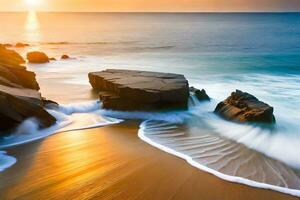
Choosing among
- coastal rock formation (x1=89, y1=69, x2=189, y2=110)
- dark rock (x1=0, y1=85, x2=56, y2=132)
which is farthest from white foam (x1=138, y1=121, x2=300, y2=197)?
dark rock (x1=0, y1=85, x2=56, y2=132)

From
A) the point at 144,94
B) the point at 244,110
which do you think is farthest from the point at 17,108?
the point at 244,110

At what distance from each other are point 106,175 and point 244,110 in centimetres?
478

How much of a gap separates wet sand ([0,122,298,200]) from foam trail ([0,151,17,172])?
0.10 metres

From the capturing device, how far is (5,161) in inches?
250

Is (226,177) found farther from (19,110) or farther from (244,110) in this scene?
(19,110)

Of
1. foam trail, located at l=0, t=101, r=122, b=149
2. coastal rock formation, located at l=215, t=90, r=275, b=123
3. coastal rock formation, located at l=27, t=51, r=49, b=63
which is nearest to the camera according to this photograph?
foam trail, located at l=0, t=101, r=122, b=149

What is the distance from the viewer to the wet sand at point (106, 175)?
521cm

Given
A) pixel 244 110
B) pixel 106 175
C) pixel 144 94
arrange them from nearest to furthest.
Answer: pixel 106 175 < pixel 244 110 < pixel 144 94

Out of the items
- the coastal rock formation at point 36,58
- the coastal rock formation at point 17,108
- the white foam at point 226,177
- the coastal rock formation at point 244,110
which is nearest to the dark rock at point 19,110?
the coastal rock formation at point 17,108

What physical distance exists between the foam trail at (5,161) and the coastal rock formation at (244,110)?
5211 millimetres

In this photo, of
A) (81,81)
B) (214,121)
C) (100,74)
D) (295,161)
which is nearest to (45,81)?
(81,81)

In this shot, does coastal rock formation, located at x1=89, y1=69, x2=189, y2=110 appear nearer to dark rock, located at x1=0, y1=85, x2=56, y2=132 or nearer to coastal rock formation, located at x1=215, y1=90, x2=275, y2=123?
coastal rock formation, located at x1=215, y1=90, x2=275, y2=123

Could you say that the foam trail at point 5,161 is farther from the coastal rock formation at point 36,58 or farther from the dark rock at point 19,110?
the coastal rock formation at point 36,58

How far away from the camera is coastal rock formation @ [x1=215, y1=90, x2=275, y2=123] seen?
9.05 metres
